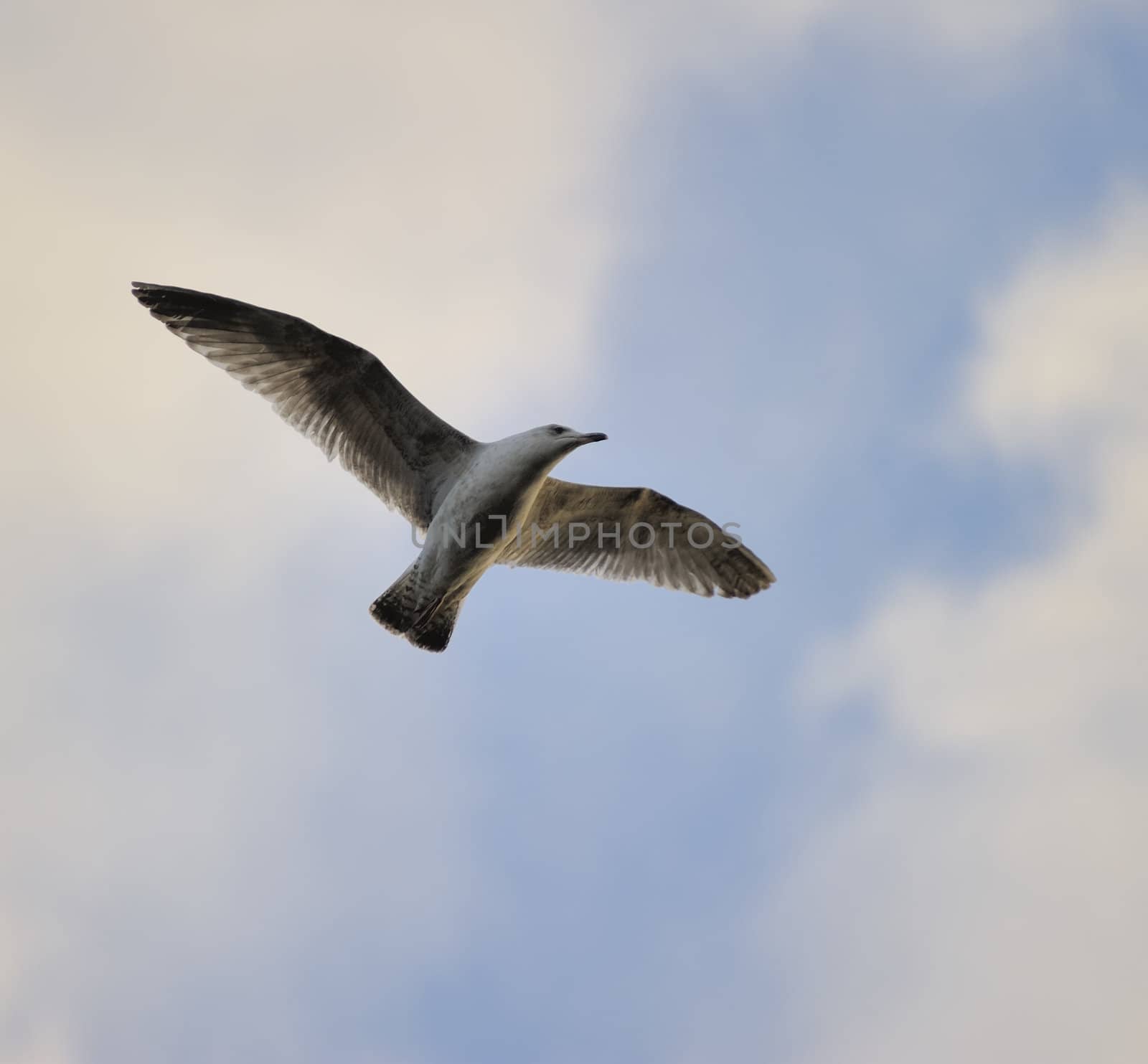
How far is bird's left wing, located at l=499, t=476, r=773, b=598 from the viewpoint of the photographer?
12352 mm

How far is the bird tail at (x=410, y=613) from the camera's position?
37.3ft

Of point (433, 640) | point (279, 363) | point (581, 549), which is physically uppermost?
point (581, 549)

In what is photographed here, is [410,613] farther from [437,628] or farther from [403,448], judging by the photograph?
[403,448]

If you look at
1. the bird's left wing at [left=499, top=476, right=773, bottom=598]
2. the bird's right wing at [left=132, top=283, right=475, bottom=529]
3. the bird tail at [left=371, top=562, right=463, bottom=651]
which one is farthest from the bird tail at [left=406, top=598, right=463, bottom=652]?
the bird's left wing at [left=499, top=476, right=773, bottom=598]

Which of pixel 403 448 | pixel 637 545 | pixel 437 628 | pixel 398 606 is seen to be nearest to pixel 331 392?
pixel 403 448

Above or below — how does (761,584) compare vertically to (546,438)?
above

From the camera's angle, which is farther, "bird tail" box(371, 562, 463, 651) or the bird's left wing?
the bird's left wing

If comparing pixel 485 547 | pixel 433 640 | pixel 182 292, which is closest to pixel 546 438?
pixel 485 547

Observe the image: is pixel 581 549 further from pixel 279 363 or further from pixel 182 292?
pixel 182 292

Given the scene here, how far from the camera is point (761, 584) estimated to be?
42.9ft

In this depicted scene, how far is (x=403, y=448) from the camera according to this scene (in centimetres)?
1152

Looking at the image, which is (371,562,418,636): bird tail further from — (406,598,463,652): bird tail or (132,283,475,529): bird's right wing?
(132,283,475,529): bird's right wing

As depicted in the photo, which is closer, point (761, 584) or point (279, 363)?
point (279, 363)

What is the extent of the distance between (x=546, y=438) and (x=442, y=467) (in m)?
1.09
